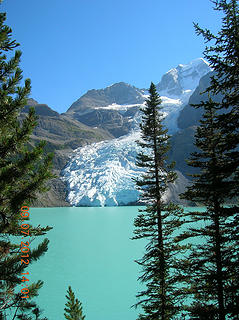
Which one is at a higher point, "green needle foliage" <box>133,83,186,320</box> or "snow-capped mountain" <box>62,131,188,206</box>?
"snow-capped mountain" <box>62,131,188,206</box>

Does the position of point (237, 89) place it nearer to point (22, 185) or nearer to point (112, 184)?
point (22, 185)

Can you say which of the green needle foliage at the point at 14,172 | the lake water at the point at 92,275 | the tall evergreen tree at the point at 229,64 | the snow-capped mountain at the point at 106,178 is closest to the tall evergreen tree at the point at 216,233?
the tall evergreen tree at the point at 229,64

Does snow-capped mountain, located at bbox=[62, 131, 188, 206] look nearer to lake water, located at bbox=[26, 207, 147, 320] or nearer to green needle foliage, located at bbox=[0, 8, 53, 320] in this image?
lake water, located at bbox=[26, 207, 147, 320]

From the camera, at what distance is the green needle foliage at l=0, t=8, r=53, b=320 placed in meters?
4.26

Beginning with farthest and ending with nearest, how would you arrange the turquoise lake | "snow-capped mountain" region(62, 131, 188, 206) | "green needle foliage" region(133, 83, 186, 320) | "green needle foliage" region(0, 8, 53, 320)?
"snow-capped mountain" region(62, 131, 188, 206) < the turquoise lake < "green needle foliage" region(133, 83, 186, 320) < "green needle foliage" region(0, 8, 53, 320)

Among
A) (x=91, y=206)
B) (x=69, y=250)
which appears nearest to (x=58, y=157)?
(x=91, y=206)

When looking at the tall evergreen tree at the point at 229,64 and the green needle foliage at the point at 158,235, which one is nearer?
the tall evergreen tree at the point at 229,64

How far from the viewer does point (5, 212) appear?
437 centimetres

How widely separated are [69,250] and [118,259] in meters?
11.0

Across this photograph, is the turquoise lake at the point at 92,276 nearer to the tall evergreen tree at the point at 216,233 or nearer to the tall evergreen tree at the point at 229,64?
the tall evergreen tree at the point at 216,233

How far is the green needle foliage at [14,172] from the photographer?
426 centimetres

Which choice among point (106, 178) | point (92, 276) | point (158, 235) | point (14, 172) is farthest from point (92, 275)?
point (106, 178)

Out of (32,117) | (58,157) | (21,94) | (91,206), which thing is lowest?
(32,117)

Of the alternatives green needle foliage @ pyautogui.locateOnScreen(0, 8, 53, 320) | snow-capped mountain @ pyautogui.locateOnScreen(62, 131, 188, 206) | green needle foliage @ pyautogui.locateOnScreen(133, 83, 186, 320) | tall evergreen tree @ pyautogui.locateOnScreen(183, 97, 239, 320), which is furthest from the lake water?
snow-capped mountain @ pyautogui.locateOnScreen(62, 131, 188, 206)
